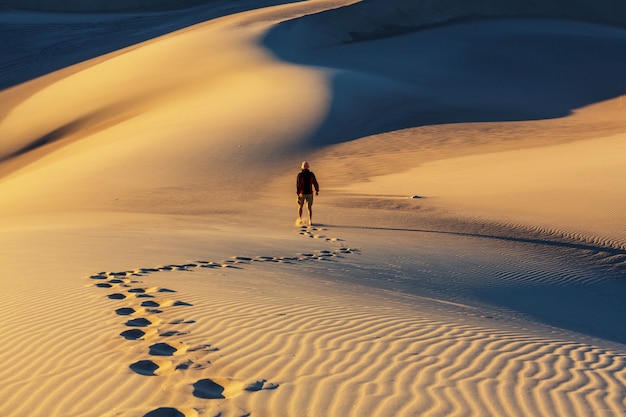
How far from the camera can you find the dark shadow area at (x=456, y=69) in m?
31.3

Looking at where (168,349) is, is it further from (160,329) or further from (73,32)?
Result: (73,32)

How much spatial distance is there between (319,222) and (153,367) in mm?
10914

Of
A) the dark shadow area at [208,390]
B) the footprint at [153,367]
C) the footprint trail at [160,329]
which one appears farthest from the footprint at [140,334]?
the dark shadow area at [208,390]

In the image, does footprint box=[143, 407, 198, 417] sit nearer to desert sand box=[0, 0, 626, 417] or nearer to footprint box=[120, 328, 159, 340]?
desert sand box=[0, 0, 626, 417]

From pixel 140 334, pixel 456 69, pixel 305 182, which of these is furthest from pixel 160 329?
pixel 456 69

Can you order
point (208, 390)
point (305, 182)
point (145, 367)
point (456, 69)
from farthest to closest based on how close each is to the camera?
point (456, 69), point (305, 182), point (145, 367), point (208, 390)

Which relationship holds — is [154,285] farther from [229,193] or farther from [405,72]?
[405,72]

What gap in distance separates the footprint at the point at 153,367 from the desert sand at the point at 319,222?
0.03 metres

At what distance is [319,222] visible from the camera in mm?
16688

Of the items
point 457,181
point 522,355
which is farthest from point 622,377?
point 457,181

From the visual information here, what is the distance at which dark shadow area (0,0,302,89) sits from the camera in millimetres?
46750

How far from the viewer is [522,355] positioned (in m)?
6.75

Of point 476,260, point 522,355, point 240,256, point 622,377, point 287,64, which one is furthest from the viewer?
point 287,64

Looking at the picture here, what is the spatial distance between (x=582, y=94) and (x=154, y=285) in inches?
1279
